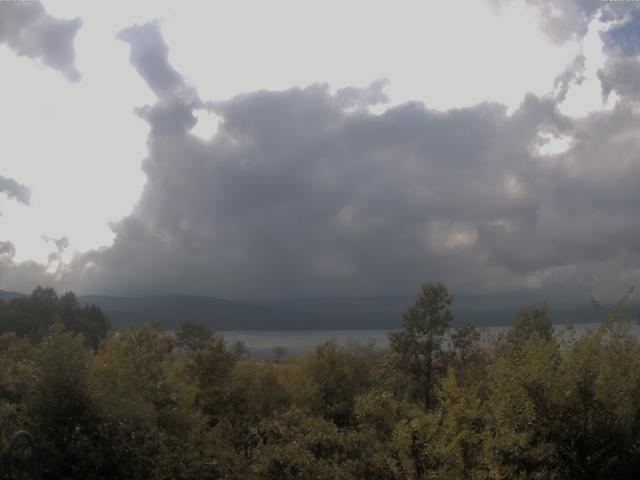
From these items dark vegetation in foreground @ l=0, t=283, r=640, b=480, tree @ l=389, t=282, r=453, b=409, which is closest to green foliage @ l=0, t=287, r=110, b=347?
tree @ l=389, t=282, r=453, b=409

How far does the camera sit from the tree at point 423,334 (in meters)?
37.5

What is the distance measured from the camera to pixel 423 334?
3819cm

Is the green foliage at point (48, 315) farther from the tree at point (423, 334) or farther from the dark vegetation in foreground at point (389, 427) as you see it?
the dark vegetation in foreground at point (389, 427)

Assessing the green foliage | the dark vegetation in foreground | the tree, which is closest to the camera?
the dark vegetation in foreground

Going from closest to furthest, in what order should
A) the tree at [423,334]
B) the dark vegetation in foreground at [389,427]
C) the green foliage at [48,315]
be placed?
the dark vegetation in foreground at [389,427] → the tree at [423,334] → the green foliage at [48,315]

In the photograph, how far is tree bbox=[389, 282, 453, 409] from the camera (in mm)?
37469

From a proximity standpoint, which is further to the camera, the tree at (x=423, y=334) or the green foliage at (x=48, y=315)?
the green foliage at (x=48, y=315)

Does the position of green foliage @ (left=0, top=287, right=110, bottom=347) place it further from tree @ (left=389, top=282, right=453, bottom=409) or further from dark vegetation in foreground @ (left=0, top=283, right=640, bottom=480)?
dark vegetation in foreground @ (left=0, top=283, right=640, bottom=480)

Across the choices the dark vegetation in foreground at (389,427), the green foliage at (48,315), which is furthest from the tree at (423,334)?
the green foliage at (48,315)

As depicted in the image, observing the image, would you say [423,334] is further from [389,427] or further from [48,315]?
[48,315]

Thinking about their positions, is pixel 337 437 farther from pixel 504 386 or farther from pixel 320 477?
pixel 504 386

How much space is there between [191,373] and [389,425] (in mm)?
20626

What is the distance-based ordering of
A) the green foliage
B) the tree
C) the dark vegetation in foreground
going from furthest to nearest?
the green foliage
the tree
the dark vegetation in foreground

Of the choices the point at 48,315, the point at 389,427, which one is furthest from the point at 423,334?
the point at 48,315
